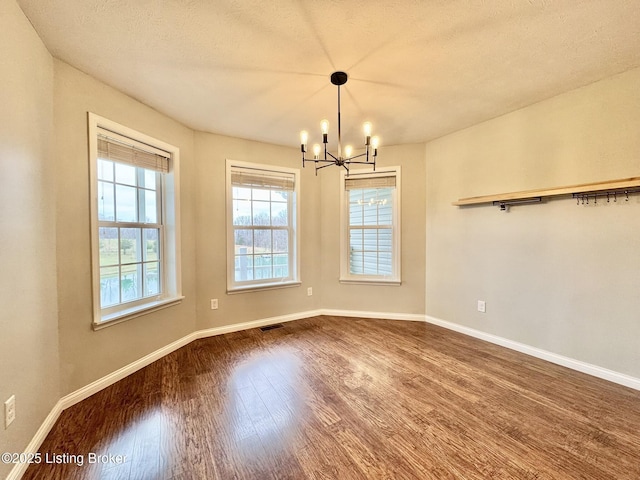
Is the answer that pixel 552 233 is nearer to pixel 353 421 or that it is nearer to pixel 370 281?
pixel 370 281

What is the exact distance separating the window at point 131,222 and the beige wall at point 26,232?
33cm

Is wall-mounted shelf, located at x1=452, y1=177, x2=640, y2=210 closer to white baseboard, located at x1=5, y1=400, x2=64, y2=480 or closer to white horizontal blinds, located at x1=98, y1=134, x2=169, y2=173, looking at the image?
white horizontal blinds, located at x1=98, y1=134, x2=169, y2=173

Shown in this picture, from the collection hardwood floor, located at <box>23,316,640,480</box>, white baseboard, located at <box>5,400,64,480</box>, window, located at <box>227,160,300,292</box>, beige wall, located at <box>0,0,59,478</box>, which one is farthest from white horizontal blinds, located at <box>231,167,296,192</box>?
white baseboard, located at <box>5,400,64,480</box>

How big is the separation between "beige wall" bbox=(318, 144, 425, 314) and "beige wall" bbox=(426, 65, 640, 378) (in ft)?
1.06

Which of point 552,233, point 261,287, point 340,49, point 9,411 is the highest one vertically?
point 340,49

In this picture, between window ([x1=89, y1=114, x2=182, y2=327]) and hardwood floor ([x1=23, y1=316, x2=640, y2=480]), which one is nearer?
hardwood floor ([x1=23, y1=316, x2=640, y2=480])

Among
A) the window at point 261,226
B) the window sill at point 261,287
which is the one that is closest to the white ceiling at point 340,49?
the window at point 261,226

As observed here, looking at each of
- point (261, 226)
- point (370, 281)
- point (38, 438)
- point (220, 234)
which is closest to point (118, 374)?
point (38, 438)

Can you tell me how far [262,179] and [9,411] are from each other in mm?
2952

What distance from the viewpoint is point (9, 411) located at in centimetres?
A: 133

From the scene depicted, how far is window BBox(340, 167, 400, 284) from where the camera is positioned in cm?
387

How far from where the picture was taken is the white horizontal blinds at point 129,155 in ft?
7.29

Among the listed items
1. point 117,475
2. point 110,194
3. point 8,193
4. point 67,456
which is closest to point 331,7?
point 8,193

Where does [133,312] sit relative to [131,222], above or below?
below
